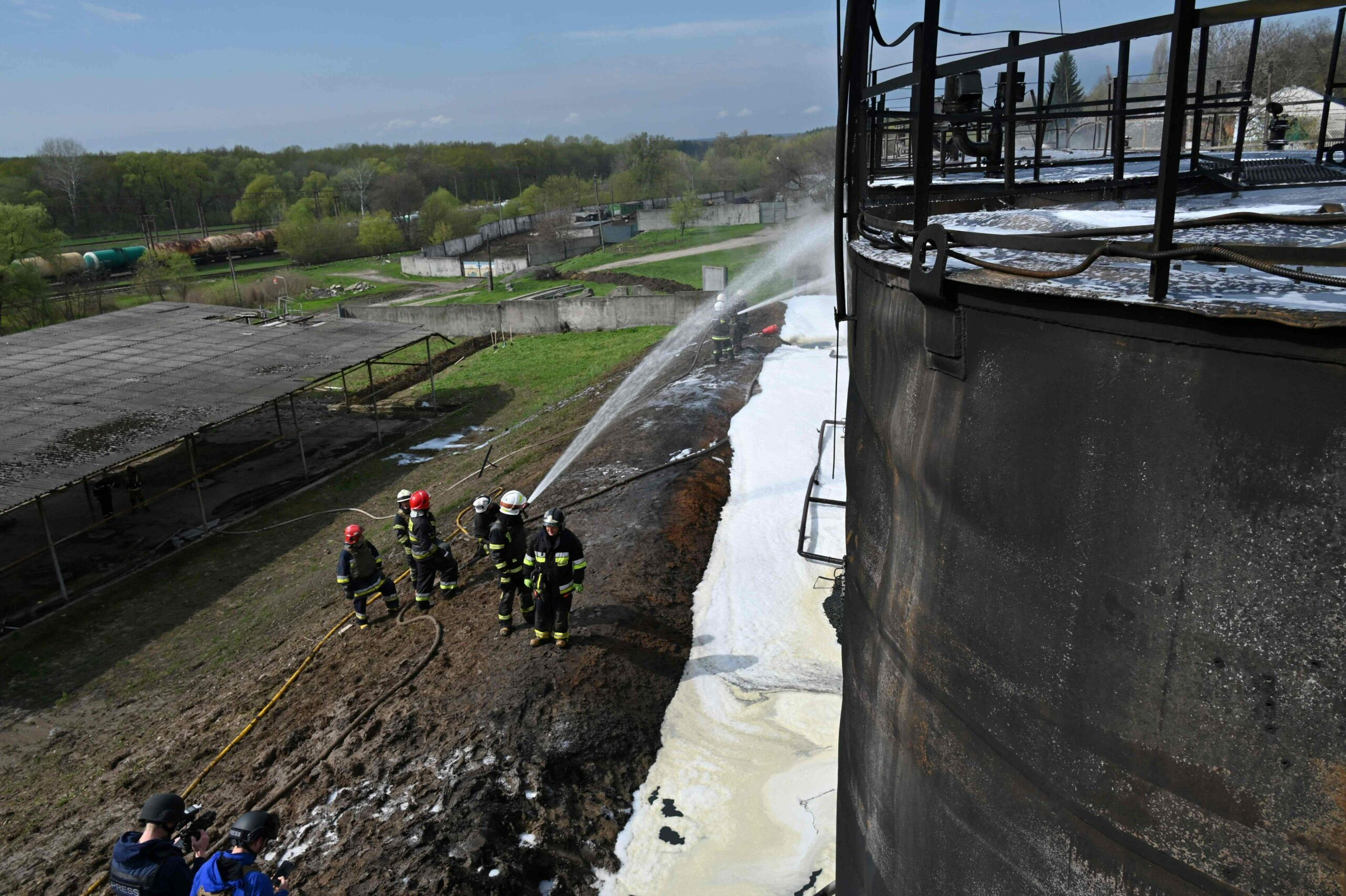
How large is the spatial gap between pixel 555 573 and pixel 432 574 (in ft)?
9.95

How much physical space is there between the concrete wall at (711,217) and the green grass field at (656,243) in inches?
38.2

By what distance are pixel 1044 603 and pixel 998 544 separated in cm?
23

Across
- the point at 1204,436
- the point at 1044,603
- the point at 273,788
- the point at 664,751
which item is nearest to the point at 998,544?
the point at 1044,603

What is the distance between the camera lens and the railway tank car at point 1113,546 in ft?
6.46

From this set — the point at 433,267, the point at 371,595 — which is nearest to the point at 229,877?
the point at 371,595

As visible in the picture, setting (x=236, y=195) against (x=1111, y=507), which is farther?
(x=236, y=195)

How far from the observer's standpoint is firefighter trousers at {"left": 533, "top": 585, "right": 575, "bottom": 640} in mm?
9016

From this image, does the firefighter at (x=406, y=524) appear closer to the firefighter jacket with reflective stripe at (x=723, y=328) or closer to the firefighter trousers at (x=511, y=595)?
the firefighter trousers at (x=511, y=595)

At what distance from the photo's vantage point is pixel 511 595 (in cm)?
976

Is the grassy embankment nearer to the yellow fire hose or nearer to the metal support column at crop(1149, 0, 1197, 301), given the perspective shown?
the yellow fire hose

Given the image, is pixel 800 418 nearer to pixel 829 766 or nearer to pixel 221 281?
pixel 829 766

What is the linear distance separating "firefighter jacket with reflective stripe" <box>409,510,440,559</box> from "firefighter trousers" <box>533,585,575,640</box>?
2.49 meters

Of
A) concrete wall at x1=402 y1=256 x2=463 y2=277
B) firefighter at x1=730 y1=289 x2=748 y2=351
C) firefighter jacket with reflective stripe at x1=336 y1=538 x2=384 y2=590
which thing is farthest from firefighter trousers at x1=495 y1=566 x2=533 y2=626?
concrete wall at x1=402 y1=256 x2=463 y2=277

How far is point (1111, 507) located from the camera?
7.52 ft
